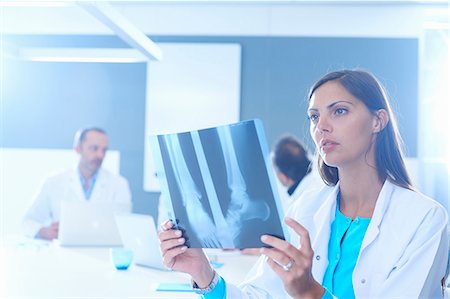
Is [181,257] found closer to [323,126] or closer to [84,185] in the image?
[323,126]

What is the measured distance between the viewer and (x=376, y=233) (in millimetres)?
1658

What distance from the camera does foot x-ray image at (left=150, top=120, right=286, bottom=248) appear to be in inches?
51.8

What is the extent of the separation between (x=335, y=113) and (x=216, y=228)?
1.80 feet

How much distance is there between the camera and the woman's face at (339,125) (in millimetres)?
1666

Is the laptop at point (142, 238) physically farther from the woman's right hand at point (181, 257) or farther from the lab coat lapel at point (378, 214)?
the lab coat lapel at point (378, 214)

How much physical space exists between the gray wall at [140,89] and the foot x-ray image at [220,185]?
362 cm

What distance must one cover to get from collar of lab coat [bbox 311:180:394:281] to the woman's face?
0.51ft

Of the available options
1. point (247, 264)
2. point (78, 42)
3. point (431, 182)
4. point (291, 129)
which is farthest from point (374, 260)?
point (78, 42)

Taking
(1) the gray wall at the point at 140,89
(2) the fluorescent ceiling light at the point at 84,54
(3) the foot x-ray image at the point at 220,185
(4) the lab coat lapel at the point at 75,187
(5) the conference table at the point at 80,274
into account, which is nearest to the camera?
A: (3) the foot x-ray image at the point at 220,185

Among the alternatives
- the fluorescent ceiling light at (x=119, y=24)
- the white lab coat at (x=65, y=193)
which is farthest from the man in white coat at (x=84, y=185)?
the fluorescent ceiling light at (x=119, y=24)

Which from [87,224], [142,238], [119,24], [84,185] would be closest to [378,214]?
[142,238]

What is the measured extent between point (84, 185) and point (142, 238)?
1.94m

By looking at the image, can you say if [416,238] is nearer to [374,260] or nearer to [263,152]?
[374,260]

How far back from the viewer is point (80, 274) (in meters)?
2.37
